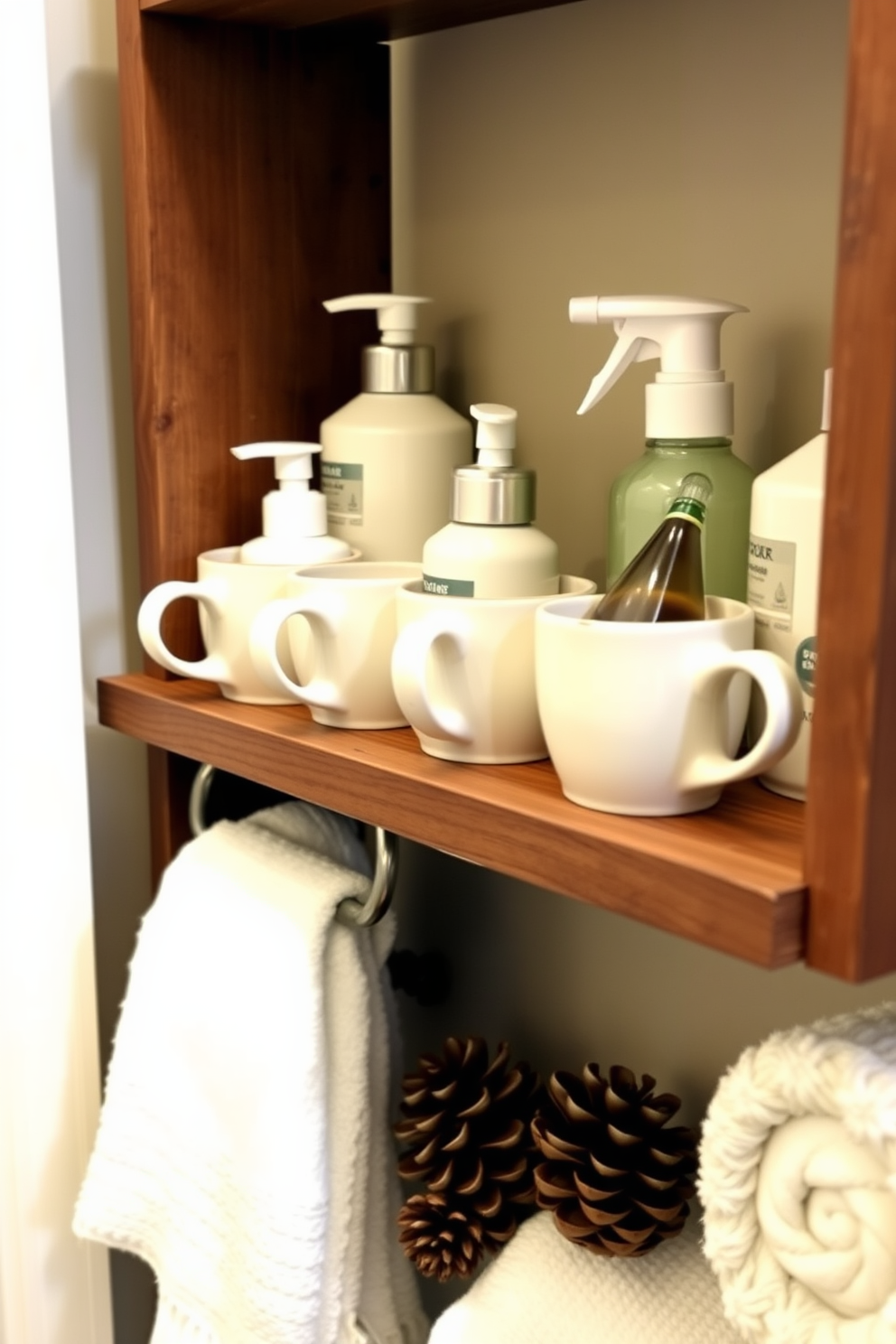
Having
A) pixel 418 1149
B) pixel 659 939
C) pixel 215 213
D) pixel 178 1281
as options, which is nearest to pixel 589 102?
pixel 215 213

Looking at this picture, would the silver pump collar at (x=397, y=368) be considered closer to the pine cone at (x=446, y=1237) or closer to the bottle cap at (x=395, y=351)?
the bottle cap at (x=395, y=351)

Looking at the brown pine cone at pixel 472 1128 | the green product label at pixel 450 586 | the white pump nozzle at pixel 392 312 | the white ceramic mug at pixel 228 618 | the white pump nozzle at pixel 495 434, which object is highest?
the white pump nozzle at pixel 392 312

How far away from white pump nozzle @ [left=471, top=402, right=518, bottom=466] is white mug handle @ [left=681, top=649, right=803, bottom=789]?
0.16m

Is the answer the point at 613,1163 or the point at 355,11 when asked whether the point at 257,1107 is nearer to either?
the point at 613,1163

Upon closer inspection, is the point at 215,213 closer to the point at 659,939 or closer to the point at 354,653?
the point at 354,653

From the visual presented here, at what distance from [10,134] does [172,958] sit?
404 mm

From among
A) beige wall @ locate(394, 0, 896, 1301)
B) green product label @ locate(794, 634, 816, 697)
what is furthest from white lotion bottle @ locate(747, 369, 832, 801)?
beige wall @ locate(394, 0, 896, 1301)

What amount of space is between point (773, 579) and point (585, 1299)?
33 cm

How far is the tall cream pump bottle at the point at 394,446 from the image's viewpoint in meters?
0.67

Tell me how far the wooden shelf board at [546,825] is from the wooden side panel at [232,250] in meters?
0.12

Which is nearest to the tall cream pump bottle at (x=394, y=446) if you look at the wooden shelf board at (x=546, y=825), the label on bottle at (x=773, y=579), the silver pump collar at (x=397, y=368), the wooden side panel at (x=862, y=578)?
the silver pump collar at (x=397, y=368)

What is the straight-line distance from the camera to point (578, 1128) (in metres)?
0.62

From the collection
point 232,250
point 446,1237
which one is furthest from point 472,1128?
point 232,250

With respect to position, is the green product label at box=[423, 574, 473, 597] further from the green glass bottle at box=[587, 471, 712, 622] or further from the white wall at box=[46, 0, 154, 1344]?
the white wall at box=[46, 0, 154, 1344]
